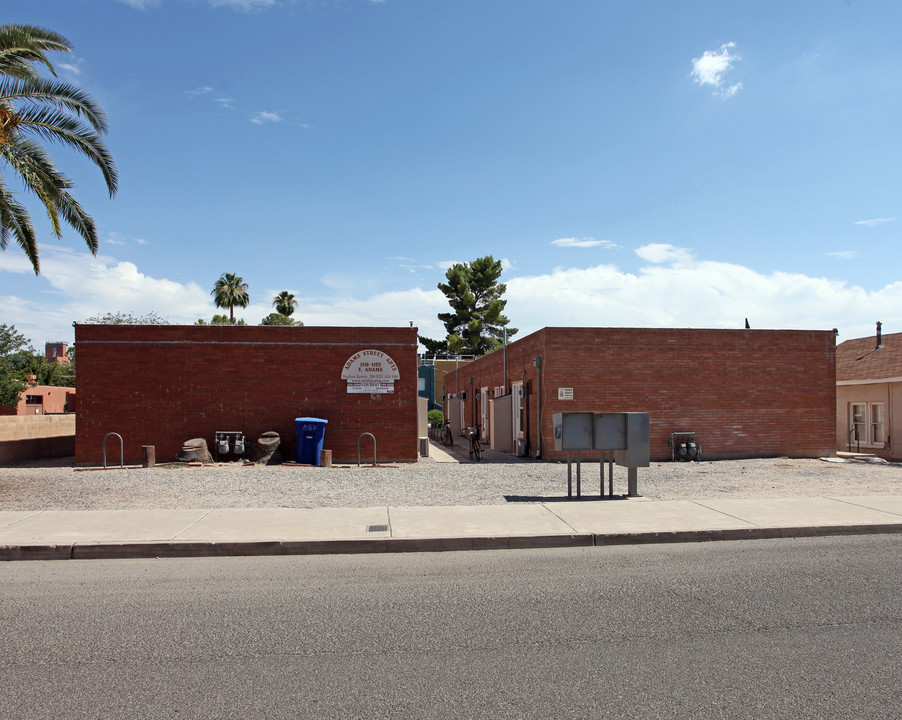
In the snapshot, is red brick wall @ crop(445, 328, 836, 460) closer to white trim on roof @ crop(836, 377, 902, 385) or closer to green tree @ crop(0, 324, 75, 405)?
white trim on roof @ crop(836, 377, 902, 385)

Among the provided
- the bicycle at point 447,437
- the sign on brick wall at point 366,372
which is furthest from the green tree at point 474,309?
the sign on brick wall at point 366,372

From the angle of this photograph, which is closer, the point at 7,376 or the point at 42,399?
the point at 7,376

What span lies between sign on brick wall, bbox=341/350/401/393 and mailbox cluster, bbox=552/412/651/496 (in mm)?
7921

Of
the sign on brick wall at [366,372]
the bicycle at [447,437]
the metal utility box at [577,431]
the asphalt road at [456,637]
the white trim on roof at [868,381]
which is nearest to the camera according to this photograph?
the asphalt road at [456,637]

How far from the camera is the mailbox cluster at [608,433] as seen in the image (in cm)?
1165

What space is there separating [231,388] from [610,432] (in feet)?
35.5

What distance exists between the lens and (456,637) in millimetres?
5375

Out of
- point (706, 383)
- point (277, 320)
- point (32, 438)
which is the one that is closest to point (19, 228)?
point (32, 438)

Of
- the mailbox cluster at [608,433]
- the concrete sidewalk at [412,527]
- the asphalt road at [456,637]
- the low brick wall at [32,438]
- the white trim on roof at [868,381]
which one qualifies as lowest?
the asphalt road at [456,637]

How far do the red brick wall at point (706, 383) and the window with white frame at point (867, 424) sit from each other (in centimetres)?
520

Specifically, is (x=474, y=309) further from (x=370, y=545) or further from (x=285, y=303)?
(x=370, y=545)

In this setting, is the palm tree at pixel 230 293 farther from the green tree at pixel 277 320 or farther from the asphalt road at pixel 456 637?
the asphalt road at pixel 456 637

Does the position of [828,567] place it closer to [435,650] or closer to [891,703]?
[891,703]

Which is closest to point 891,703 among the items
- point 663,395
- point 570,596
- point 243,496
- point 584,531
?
point 570,596
